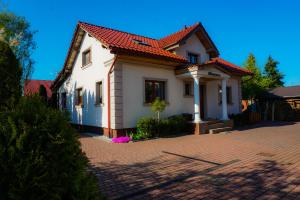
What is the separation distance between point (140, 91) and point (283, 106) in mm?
17071

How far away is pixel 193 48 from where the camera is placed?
1636cm

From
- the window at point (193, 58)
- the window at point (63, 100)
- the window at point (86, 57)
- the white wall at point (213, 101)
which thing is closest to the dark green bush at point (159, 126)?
the white wall at point (213, 101)

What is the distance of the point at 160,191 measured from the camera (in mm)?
4469

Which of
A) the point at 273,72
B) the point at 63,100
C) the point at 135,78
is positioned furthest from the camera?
the point at 273,72

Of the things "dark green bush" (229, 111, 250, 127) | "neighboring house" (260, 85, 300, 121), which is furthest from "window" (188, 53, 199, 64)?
"neighboring house" (260, 85, 300, 121)

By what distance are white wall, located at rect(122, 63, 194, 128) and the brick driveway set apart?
3367mm

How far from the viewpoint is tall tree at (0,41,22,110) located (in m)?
5.11

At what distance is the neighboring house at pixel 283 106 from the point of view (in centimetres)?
2231

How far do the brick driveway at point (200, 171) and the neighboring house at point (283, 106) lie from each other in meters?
15.3

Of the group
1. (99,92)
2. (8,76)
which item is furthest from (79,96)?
(8,76)

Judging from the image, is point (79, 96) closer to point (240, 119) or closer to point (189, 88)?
point (189, 88)

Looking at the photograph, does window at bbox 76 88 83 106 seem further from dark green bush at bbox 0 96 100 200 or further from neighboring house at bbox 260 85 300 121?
neighboring house at bbox 260 85 300 121

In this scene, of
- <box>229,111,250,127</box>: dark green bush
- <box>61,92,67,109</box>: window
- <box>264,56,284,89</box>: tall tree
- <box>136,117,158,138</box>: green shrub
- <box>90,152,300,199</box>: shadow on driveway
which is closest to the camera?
<box>90,152,300,199</box>: shadow on driveway

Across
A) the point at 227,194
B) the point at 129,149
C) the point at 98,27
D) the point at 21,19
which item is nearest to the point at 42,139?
the point at 227,194
